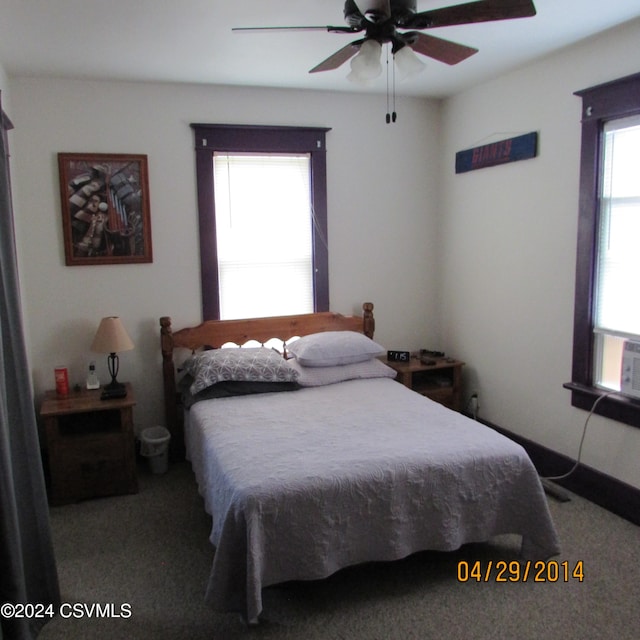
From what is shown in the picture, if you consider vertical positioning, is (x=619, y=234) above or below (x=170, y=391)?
above

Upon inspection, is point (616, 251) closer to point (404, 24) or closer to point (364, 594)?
point (404, 24)

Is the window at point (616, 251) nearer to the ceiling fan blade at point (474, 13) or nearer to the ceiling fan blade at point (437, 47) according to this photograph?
the ceiling fan blade at point (437, 47)

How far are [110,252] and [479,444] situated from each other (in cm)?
263

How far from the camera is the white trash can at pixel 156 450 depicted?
3.59 meters

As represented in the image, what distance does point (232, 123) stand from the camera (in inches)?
151

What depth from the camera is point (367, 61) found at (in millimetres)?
2295

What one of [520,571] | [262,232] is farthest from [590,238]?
[262,232]

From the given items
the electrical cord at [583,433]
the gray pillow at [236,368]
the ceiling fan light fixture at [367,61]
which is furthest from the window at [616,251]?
the gray pillow at [236,368]

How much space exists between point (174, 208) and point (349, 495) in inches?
95.6

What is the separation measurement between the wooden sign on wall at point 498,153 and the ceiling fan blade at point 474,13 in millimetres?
1541

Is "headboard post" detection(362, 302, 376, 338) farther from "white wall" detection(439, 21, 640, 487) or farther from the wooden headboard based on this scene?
"white wall" detection(439, 21, 640, 487)

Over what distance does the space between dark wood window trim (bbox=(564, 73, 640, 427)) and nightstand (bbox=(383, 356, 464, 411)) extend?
99cm

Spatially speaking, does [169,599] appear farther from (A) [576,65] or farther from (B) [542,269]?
(A) [576,65]

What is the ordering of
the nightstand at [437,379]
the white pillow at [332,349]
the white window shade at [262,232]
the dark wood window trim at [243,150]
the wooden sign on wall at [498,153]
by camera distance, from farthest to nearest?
the nightstand at [437,379] → the white window shade at [262,232] → the dark wood window trim at [243,150] → the white pillow at [332,349] → the wooden sign on wall at [498,153]
